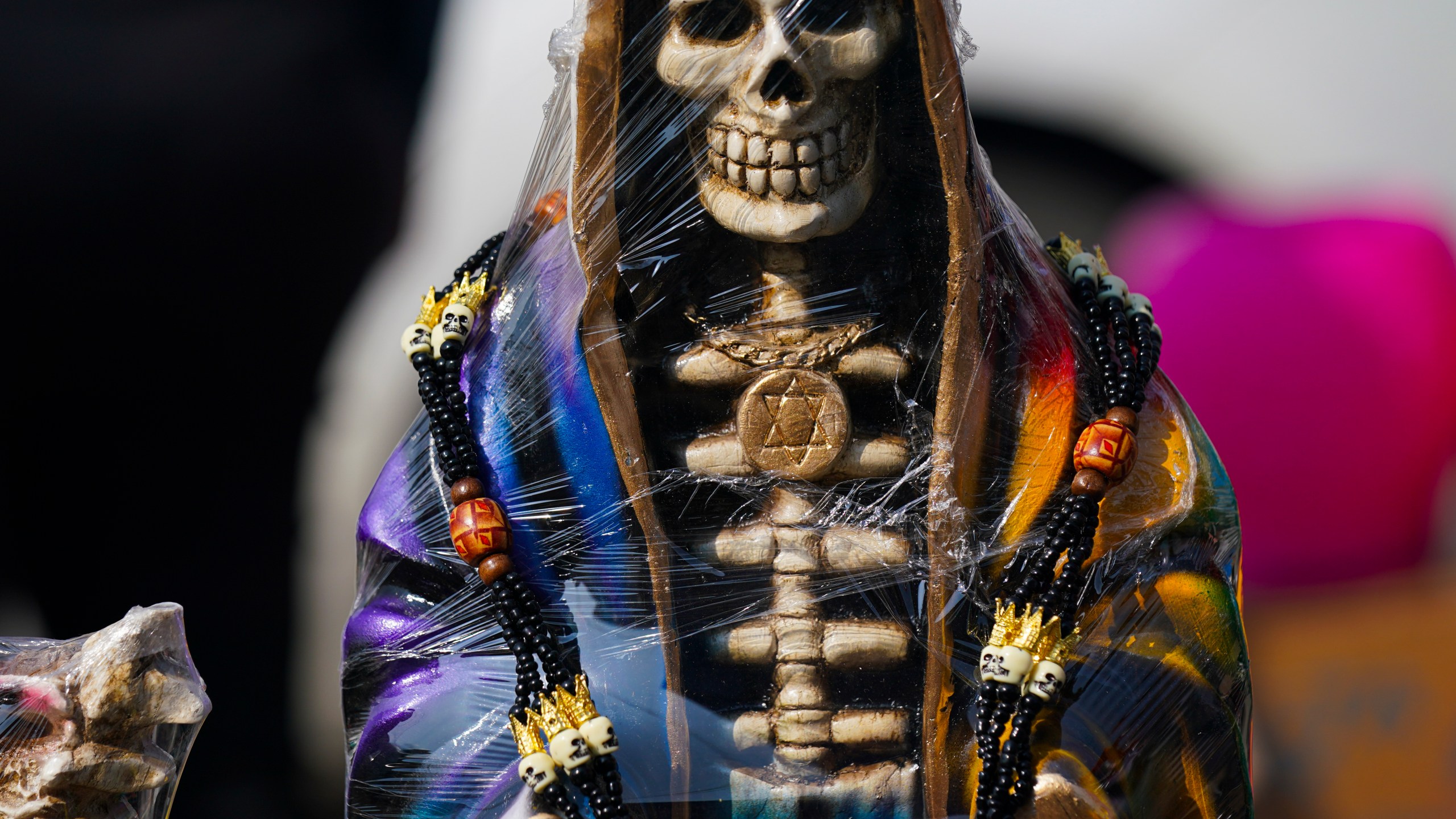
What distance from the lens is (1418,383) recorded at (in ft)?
7.46

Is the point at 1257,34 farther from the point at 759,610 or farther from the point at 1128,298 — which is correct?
the point at 759,610

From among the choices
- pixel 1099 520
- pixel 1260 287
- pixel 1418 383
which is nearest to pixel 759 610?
pixel 1099 520

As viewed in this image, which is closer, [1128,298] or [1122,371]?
[1122,371]

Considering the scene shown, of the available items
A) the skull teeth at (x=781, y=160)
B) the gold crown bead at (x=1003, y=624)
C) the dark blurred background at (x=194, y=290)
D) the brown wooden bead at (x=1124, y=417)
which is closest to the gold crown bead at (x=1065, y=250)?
the brown wooden bead at (x=1124, y=417)

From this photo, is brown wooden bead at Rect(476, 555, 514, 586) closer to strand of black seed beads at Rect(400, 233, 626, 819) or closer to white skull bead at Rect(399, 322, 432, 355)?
strand of black seed beads at Rect(400, 233, 626, 819)

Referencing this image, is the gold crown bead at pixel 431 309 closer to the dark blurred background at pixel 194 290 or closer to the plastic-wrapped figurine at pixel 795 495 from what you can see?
the plastic-wrapped figurine at pixel 795 495

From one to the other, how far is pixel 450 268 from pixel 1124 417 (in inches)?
56.2

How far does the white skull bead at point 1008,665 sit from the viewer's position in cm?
117

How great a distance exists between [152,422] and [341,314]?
1.30 ft

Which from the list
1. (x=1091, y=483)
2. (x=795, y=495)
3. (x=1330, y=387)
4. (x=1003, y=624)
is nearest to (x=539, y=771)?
(x=795, y=495)

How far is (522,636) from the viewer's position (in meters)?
1.21

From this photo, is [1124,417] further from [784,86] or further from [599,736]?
[599,736]

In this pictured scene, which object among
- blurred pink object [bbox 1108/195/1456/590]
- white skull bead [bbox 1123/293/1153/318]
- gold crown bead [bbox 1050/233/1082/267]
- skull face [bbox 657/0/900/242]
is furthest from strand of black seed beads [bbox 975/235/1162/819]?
blurred pink object [bbox 1108/195/1456/590]

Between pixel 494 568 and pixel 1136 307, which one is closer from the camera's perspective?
pixel 494 568
